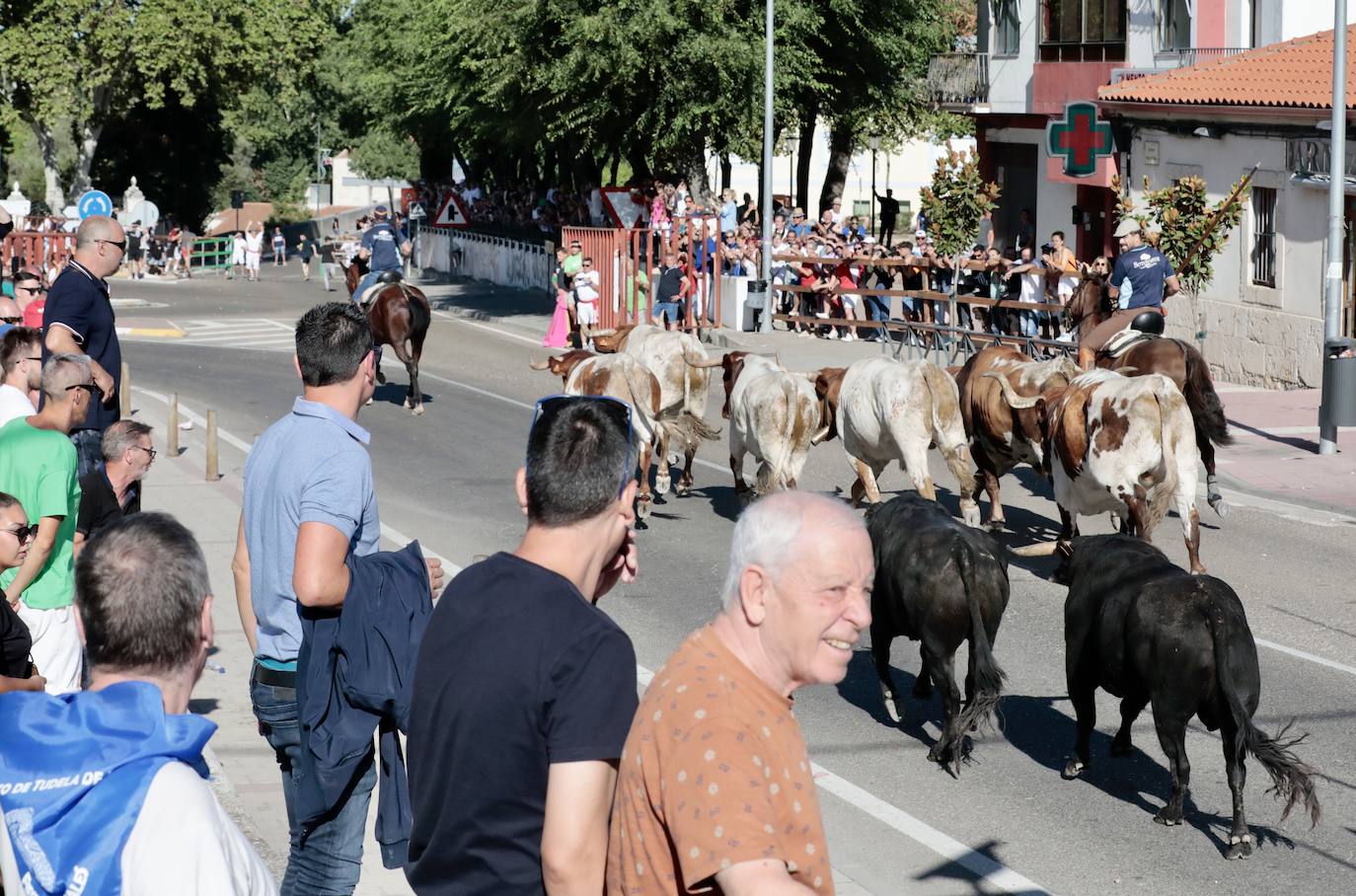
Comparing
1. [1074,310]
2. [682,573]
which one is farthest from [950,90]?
[682,573]

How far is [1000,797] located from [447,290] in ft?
127

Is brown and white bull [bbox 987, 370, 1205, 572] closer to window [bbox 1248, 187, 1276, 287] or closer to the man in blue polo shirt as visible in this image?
the man in blue polo shirt

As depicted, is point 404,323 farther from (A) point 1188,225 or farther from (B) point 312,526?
(B) point 312,526

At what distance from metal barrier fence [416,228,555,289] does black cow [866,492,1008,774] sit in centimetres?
3296

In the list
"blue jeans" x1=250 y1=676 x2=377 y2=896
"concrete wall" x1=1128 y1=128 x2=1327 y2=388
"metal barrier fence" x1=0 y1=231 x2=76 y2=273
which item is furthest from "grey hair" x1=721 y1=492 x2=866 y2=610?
"metal barrier fence" x1=0 y1=231 x2=76 y2=273

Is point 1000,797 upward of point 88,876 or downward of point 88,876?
downward

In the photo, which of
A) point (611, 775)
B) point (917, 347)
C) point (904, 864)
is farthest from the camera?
point (917, 347)

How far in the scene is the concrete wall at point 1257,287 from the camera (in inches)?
1005

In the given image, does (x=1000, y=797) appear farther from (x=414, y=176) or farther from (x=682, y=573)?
(x=414, y=176)

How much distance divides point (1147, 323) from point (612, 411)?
13.8 metres

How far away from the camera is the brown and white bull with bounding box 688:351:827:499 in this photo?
14336 mm

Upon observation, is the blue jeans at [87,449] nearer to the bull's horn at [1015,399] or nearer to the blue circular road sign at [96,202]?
the bull's horn at [1015,399]

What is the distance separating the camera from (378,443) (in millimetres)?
20141

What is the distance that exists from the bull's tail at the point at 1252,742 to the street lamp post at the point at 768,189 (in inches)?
905
